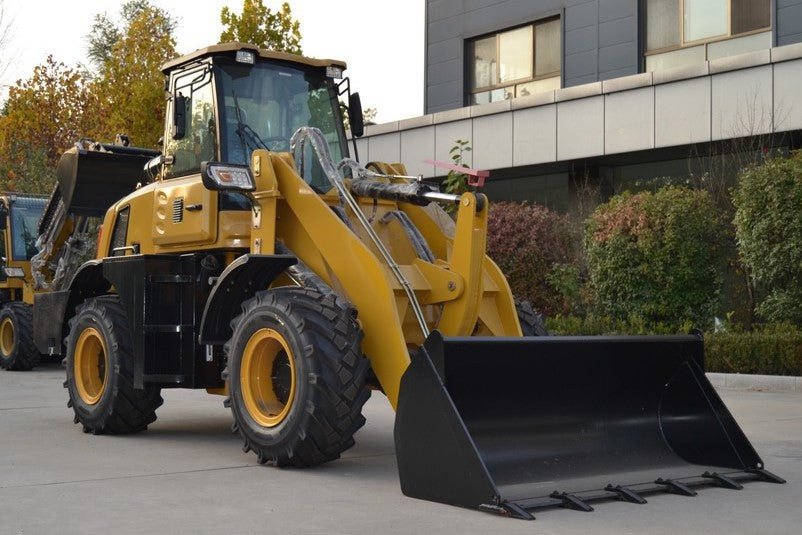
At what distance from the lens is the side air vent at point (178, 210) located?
9.57m

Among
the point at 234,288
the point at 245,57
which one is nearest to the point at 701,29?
the point at 245,57

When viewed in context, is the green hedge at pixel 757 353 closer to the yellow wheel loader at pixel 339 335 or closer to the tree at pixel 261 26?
the yellow wheel loader at pixel 339 335

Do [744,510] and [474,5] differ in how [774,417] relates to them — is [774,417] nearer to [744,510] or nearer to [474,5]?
[744,510]

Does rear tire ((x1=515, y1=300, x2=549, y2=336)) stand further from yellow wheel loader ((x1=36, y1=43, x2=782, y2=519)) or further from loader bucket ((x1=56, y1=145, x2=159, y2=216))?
loader bucket ((x1=56, y1=145, x2=159, y2=216))

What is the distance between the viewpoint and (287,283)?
28.9ft

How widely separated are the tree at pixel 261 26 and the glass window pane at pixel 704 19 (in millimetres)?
8134

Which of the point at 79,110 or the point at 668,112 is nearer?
the point at 668,112

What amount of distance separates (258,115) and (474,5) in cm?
1959

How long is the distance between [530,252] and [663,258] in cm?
308

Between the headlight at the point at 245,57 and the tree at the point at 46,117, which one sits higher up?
the tree at the point at 46,117

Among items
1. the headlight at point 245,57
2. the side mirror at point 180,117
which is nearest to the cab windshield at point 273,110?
the headlight at point 245,57

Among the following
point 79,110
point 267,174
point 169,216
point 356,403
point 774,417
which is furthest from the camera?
point 79,110

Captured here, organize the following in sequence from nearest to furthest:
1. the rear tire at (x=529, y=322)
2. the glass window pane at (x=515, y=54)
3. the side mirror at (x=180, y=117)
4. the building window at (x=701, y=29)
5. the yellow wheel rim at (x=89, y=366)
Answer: the rear tire at (x=529, y=322)
the side mirror at (x=180, y=117)
the yellow wheel rim at (x=89, y=366)
the building window at (x=701, y=29)
the glass window pane at (x=515, y=54)

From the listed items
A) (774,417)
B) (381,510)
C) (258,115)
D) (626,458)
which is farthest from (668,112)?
(381,510)
